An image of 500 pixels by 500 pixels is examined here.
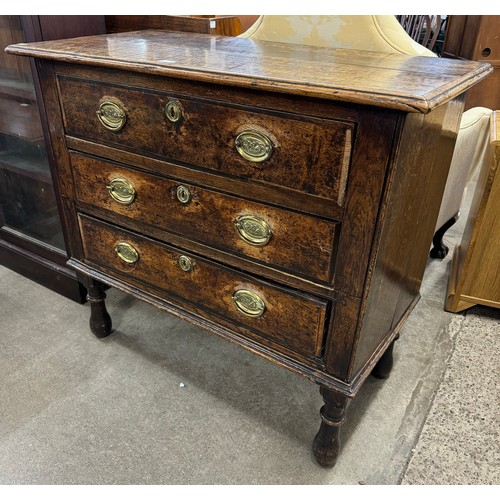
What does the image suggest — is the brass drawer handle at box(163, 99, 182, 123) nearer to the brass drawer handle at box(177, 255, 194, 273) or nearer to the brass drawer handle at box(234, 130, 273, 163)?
the brass drawer handle at box(234, 130, 273, 163)

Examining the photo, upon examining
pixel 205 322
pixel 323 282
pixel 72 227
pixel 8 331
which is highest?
pixel 323 282

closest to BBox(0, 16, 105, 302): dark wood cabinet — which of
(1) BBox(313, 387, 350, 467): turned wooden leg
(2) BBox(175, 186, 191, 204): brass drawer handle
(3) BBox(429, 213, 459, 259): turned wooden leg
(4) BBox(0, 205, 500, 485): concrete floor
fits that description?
(4) BBox(0, 205, 500, 485): concrete floor

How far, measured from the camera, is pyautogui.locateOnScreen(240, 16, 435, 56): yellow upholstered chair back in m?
1.41

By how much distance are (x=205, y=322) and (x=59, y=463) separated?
20.0 inches

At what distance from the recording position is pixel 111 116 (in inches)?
42.5

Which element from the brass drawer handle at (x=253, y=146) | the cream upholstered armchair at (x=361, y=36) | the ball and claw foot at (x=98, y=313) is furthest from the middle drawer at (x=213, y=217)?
the cream upholstered armchair at (x=361, y=36)

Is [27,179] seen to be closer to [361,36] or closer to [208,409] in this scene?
[208,409]

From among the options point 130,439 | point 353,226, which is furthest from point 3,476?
point 353,226

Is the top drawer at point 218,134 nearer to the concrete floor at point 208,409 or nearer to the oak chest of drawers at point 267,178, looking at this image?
the oak chest of drawers at point 267,178

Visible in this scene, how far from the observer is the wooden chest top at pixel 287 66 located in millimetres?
746

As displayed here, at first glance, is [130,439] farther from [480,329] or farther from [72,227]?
[480,329]

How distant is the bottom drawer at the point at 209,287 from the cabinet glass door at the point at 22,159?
51cm

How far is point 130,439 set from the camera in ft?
4.13

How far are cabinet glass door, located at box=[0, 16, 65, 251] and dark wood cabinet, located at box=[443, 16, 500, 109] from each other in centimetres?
283
